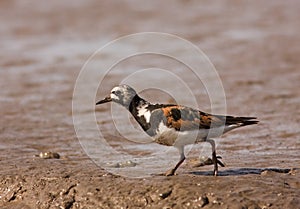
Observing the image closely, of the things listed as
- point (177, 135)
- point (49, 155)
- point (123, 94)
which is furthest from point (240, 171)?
point (49, 155)

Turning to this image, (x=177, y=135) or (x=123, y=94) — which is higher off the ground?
(x=123, y=94)

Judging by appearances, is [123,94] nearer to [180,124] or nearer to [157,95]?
[180,124]

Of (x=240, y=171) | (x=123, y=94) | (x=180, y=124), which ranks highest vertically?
(x=123, y=94)

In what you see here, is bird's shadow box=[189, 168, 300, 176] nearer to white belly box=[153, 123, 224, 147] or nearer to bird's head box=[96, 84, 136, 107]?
white belly box=[153, 123, 224, 147]

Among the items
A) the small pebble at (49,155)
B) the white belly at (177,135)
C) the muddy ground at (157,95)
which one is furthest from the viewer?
the small pebble at (49,155)

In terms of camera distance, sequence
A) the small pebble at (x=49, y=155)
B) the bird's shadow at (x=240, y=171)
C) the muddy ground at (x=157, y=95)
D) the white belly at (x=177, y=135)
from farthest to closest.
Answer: the small pebble at (x=49, y=155) → the bird's shadow at (x=240, y=171) → the white belly at (x=177, y=135) → the muddy ground at (x=157, y=95)

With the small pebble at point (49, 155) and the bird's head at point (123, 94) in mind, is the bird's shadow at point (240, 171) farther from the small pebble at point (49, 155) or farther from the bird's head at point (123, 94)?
the small pebble at point (49, 155)

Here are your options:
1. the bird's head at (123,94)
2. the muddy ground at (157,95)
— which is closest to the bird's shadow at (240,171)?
the muddy ground at (157,95)

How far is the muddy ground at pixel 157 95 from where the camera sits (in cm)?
722

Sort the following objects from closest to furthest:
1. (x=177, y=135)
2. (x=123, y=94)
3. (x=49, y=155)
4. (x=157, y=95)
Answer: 1. (x=177, y=135)
2. (x=123, y=94)
3. (x=49, y=155)
4. (x=157, y=95)

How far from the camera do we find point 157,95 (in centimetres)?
1298

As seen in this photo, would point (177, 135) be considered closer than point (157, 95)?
Yes

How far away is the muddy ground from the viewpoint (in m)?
7.22

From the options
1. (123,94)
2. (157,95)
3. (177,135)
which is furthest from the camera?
(157,95)
